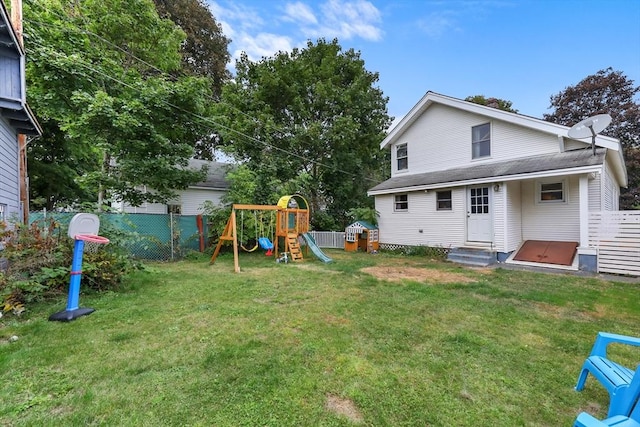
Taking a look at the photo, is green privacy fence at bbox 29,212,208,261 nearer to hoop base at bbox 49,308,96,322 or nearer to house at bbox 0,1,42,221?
house at bbox 0,1,42,221

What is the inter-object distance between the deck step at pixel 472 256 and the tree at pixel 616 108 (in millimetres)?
16094

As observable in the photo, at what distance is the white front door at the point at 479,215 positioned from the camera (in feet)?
30.2

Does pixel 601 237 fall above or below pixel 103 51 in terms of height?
below

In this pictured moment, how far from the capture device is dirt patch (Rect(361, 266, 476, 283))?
21.1 feet

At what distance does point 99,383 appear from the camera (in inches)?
95.8

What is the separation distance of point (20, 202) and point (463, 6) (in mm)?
14925

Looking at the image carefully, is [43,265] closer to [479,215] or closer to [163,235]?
[163,235]

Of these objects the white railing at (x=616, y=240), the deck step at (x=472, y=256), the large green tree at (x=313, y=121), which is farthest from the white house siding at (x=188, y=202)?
the white railing at (x=616, y=240)

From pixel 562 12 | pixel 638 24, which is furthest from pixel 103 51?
pixel 638 24

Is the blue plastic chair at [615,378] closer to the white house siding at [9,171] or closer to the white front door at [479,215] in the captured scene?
the white front door at [479,215]

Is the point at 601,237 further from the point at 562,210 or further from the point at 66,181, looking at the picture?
the point at 66,181

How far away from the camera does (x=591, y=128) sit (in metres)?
7.65

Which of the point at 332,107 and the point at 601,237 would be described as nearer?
the point at 601,237

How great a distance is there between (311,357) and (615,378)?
2.35 metres
